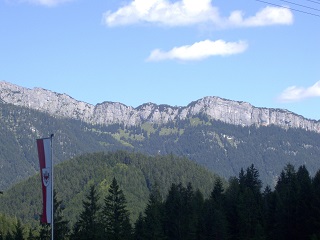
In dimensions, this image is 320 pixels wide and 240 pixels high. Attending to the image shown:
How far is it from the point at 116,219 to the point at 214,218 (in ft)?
46.4

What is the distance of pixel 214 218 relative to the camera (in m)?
85.2

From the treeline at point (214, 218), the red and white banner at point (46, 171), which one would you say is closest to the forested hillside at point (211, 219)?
the treeline at point (214, 218)

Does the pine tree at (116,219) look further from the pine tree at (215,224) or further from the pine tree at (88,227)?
the pine tree at (215,224)

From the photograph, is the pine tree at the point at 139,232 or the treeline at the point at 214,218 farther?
the pine tree at the point at 139,232

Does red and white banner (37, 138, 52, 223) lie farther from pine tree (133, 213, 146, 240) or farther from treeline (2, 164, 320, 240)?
pine tree (133, 213, 146, 240)

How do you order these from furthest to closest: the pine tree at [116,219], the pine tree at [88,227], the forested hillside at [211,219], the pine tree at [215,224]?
the pine tree at [215,224] < the pine tree at [116,219] < the pine tree at [88,227] < the forested hillside at [211,219]

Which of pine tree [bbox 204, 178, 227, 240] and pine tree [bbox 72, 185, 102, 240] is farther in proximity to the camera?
pine tree [bbox 204, 178, 227, 240]

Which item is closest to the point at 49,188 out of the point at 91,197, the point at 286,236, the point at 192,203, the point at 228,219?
the point at 286,236

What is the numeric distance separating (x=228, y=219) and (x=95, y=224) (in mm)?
20996

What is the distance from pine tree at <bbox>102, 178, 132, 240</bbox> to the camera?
8339cm

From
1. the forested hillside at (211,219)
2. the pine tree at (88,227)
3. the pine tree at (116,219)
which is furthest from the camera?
the pine tree at (116,219)

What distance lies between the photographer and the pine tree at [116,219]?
83387 mm

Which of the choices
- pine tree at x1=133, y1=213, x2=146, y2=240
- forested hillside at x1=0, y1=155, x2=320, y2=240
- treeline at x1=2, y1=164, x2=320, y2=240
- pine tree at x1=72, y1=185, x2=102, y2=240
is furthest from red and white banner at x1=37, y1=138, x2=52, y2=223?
pine tree at x1=133, y1=213, x2=146, y2=240

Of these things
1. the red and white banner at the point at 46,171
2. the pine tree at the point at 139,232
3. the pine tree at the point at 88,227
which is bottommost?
the pine tree at the point at 139,232
